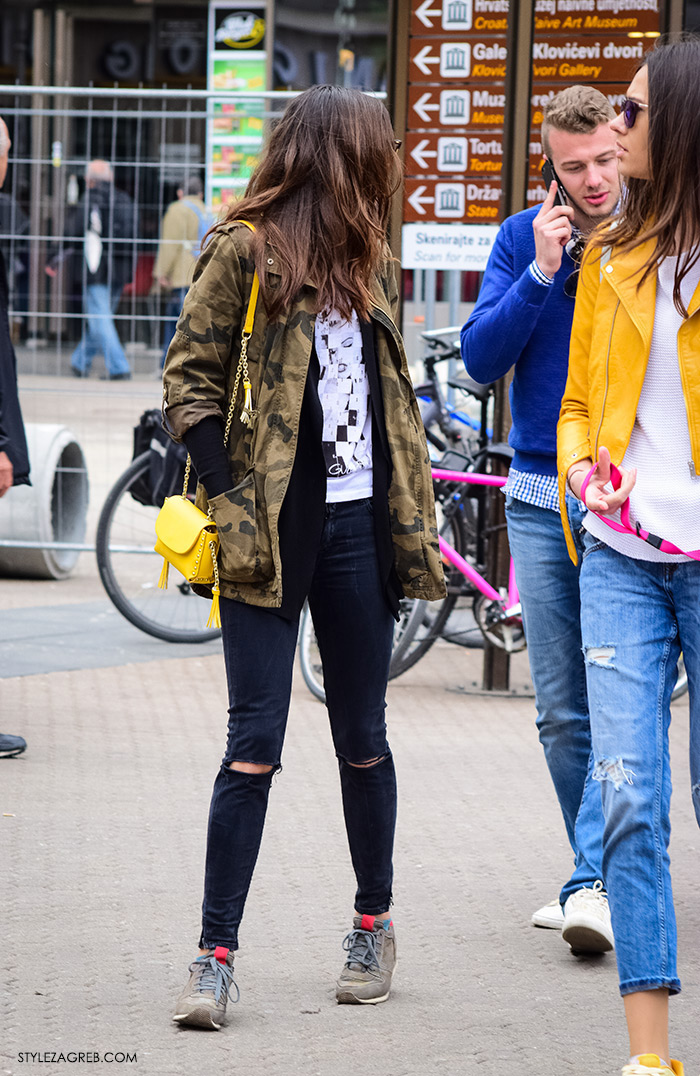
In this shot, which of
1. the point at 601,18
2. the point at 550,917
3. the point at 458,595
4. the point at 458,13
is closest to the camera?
the point at 550,917

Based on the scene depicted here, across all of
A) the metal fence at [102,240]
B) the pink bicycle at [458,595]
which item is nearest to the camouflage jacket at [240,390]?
the pink bicycle at [458,595]

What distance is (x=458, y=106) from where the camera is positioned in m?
6.93

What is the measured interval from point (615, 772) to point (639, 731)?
84mm

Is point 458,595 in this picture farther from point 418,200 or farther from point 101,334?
point 101,334

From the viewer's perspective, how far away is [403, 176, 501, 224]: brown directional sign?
696 centimetres

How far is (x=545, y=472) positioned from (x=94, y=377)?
16.4ft

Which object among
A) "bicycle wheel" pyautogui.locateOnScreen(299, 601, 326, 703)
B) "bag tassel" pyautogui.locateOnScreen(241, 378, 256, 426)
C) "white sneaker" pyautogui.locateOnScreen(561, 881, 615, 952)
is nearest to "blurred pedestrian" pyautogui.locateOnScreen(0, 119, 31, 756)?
"bicycle wheel" pyautogui.locateOnScreen(299, 601, 326, 703)

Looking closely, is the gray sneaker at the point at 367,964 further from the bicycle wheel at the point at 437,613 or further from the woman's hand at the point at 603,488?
the bicycle wheel at the point at 437,613

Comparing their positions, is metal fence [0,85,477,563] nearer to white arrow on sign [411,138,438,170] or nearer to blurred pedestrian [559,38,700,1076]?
white arrow on sign [411,138,438,170]

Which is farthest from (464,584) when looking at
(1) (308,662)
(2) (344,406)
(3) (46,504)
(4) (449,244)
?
(2) (344,406)

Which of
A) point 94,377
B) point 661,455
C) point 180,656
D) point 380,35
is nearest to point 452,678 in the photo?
point 180,656

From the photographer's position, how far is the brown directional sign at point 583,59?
6539 millimetres

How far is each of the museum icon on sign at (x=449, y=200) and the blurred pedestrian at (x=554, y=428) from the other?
10.5 feet

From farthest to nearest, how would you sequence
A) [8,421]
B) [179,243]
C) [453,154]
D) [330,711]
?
[179,243]
[453,154]
[8,421]
[330,711]
